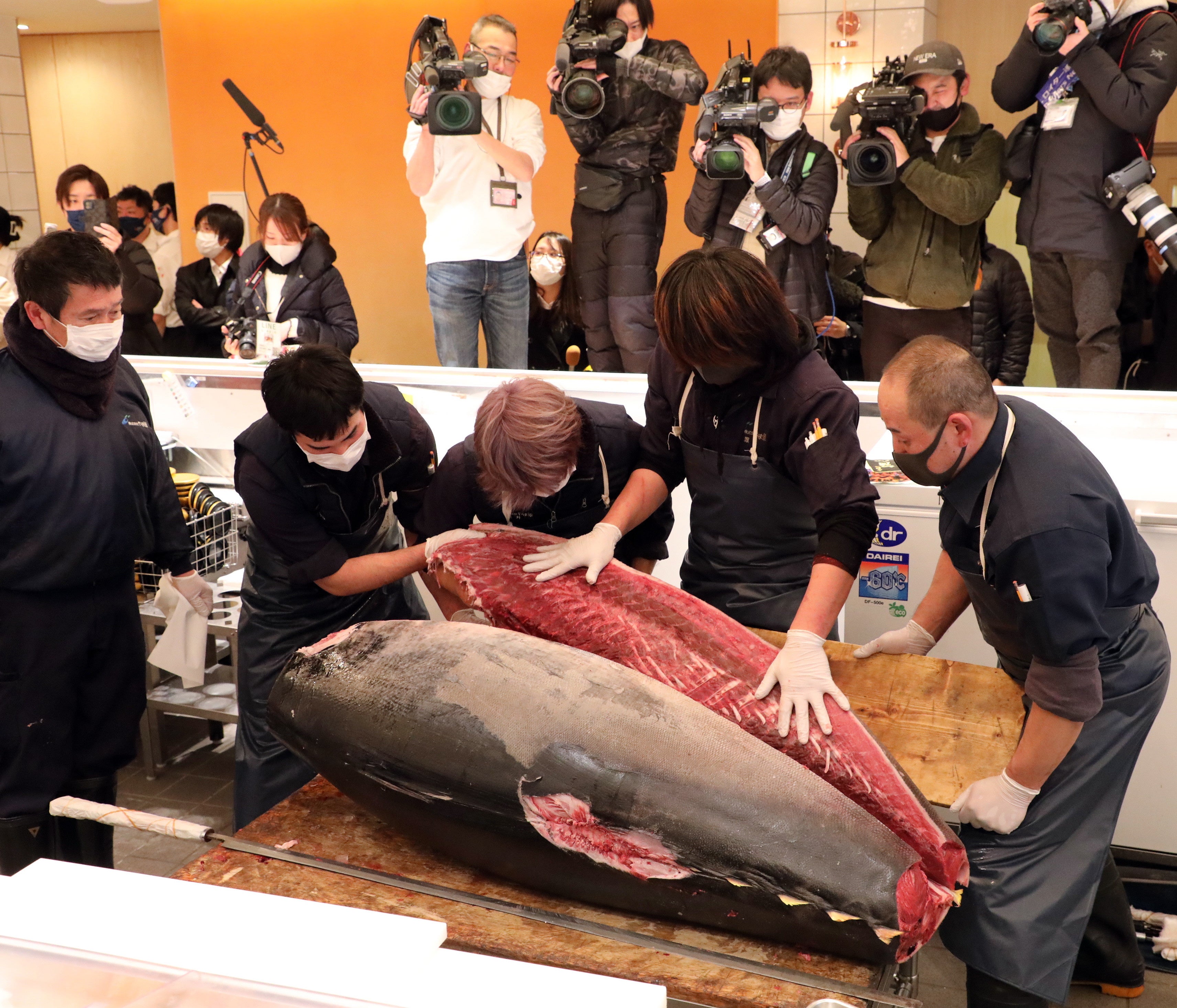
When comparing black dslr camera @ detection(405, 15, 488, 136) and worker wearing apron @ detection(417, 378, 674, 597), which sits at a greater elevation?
black dslr camera @ detection(405, 15, 488, 136)

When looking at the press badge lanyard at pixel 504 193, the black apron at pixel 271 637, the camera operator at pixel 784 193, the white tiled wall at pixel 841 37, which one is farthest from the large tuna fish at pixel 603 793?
the white tiled wall at pixel 841 37

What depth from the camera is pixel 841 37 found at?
259 inches

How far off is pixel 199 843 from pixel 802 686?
135 cm

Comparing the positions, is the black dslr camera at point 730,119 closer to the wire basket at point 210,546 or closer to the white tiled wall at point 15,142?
the wire basket at point 210,546

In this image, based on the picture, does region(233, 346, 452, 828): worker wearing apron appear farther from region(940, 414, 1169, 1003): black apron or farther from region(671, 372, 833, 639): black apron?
region(940, 414, 1169, 1003): black apron

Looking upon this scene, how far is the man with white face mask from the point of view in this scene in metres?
2.47

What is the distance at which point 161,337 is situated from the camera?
666cm

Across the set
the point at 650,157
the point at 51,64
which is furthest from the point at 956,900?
the point at 51,64

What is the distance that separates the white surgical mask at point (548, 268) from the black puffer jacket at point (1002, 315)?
201cm

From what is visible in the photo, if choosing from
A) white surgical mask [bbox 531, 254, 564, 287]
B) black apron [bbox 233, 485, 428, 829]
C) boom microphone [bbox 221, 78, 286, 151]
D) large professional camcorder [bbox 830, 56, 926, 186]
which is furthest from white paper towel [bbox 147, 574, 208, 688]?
boom microphone [bbox 221, 78, 286, 151]

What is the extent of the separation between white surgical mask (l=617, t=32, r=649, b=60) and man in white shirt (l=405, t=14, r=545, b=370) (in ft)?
1.35

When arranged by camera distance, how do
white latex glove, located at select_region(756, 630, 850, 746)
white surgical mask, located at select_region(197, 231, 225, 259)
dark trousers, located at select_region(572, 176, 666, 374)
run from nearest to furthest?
white latex glove, located at select_region(756, 630, 850, 746)
dark trousers, located at select_region(572, 176, 666, 374)
white surgical mask, located at select_region(197, 231, 225, 259)

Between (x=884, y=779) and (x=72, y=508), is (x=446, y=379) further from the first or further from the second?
(x=884, y=779)

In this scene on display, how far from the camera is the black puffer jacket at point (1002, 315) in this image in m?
4.47
